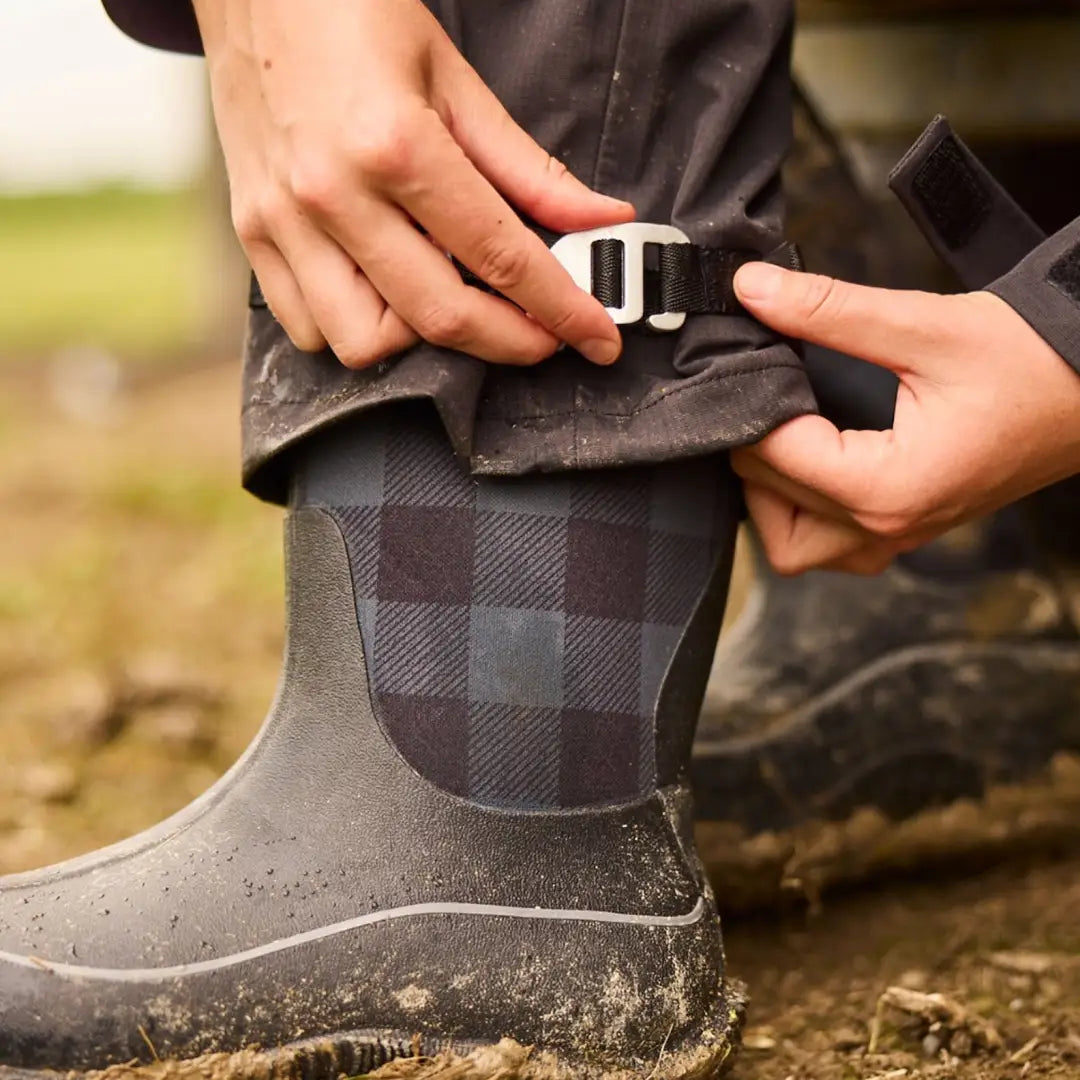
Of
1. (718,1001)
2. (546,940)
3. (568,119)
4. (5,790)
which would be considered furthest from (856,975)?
(5,790)

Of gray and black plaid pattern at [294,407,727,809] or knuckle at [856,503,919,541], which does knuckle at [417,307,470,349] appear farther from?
knuckle at [856,503,919,541]

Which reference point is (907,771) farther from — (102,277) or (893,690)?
(102,277)

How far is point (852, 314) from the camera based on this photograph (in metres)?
0.92

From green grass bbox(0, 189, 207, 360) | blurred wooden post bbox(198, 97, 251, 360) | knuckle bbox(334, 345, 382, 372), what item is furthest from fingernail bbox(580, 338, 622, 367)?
green grass bbox(0, 189, 207, 360)

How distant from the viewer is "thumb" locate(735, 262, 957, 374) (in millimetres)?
903

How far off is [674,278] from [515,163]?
12 cm

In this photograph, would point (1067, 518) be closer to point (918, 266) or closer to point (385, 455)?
point (918, 266)

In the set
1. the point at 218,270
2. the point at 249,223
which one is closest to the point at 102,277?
the point at 218,270

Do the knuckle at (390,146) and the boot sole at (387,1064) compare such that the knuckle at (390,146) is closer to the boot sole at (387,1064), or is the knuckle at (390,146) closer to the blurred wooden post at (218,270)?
the boot sole at (387,1064)

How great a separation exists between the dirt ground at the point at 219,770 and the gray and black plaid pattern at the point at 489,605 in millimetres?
280

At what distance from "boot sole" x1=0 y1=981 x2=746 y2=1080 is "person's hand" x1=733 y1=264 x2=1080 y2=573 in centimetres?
37

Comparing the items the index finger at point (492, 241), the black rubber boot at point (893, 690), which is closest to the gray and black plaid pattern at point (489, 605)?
the index finger at point (492, 241)

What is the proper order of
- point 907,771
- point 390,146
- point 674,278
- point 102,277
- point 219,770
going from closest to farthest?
point 390,146, point 674,278, point 907,771, point 219,770, point 102,277

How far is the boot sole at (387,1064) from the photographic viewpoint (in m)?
0.83
